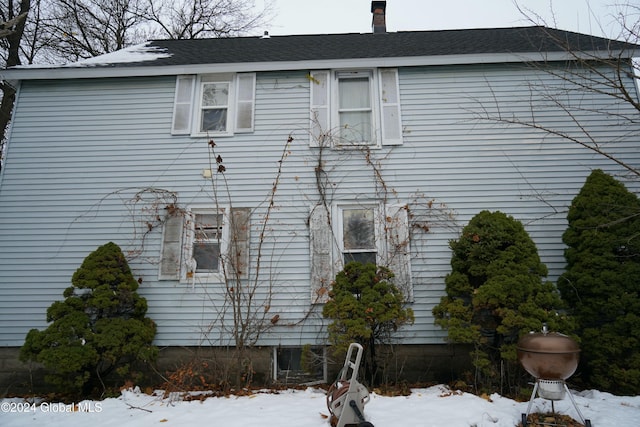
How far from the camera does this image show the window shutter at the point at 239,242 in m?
6.30

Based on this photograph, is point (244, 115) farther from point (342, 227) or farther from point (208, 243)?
point (342, 227)

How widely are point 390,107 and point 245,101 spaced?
2.89 m

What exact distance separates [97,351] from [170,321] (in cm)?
117

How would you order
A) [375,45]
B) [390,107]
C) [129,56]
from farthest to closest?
[375,45] → [129,56] → [390,107]

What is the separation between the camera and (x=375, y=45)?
8406 millimetres

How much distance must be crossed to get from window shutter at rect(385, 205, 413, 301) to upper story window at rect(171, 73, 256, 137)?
323cm

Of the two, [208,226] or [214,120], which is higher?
[214,120]

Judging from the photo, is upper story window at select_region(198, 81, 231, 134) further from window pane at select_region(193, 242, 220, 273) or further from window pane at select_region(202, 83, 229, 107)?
window pane at select_region(193, 242, 220, 273)

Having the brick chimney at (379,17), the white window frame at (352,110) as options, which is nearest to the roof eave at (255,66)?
the white window frame at (352,110)

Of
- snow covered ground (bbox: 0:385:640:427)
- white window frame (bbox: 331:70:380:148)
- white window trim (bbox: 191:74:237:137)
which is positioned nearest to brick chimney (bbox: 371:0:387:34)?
white window frame (bbox: 331:70:380:148)

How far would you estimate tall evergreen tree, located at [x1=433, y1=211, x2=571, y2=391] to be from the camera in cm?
492

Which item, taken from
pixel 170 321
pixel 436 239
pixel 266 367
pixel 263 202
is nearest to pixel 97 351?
pixel 170 321

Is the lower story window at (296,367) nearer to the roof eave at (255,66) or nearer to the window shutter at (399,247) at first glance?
the window shutter at (399,247)

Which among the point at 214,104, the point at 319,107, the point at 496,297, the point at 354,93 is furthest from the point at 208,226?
the point at 496,297
